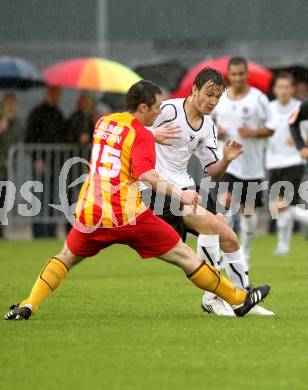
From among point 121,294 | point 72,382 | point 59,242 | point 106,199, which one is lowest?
point 59,242

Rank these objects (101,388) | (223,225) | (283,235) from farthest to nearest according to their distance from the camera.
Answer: (283,235), (223,225), (101,388)

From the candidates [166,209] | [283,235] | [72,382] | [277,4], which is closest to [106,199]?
[166,209]

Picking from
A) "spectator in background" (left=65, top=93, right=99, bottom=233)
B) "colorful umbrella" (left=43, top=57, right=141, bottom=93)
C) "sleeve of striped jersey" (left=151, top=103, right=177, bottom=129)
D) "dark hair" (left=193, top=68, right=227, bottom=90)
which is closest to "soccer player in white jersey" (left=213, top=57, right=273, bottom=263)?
"sleeve of striped jersey" (left=151, top=103, right=177, bottom=129)

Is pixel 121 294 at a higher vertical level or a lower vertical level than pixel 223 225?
lower

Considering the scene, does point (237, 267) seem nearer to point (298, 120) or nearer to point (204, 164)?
point (204, 164)

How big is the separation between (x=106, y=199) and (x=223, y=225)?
1180mm

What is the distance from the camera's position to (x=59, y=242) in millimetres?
19281

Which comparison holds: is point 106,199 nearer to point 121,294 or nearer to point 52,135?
point 121,294

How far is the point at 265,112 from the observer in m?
14.4

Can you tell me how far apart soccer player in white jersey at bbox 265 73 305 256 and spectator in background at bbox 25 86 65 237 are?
405cm

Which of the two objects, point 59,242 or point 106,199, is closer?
point 106,199

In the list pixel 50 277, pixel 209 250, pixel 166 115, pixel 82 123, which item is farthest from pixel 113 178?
pixel 82 123

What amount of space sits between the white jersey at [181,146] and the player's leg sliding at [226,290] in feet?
3.57

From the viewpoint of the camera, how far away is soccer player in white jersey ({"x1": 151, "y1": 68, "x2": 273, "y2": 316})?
9.49 metres
